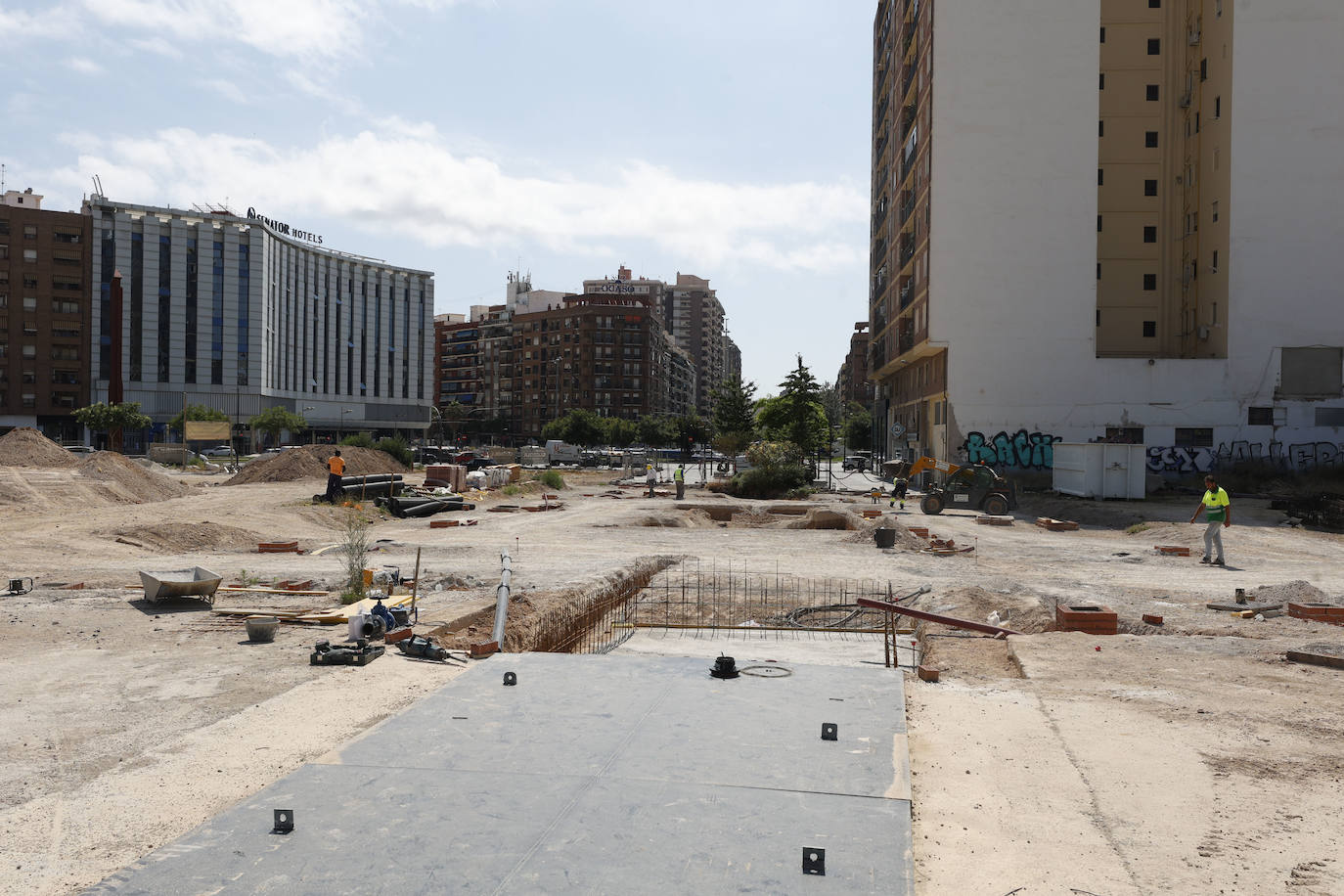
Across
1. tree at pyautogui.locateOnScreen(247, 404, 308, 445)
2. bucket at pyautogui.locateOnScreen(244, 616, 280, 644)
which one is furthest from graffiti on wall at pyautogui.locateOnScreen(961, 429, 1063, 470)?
tree at pyautogui.locateOnScreen(247, 404, 308, 445)

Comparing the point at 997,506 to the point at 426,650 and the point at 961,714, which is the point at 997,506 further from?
the point at 426,650

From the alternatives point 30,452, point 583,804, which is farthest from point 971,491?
point 30,452

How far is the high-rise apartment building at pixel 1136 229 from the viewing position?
4069 centimetres

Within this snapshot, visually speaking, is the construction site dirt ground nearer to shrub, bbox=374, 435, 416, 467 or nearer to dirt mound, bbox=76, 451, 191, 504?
dirt mound, bbox=76, 451, 191, 504

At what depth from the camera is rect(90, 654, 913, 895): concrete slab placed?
4461mm

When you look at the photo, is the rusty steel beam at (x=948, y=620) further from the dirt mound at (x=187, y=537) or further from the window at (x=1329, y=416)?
the window at (x=1329, y=416)

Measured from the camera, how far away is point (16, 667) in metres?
9.31

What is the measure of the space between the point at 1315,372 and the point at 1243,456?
498 centimetres

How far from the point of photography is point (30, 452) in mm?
35688

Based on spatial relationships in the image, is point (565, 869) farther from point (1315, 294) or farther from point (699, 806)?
point (1315, 294)

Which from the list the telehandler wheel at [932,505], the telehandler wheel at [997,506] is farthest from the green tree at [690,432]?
the telehandler wheel at [997,506]

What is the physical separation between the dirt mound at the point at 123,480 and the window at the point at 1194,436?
43000 millimetres

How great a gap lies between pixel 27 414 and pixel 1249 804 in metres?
102

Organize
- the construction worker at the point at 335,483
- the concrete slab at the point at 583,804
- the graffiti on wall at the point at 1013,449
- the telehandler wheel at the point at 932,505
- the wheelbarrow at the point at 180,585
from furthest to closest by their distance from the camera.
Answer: the graffiti on wall at the point at 1013,449
the telehandler wheel at the point at 932,505
the construction worker at the point at 335,483
the wheelbarrow at the point at 180,585
the concrete slab at the point at 583,804
